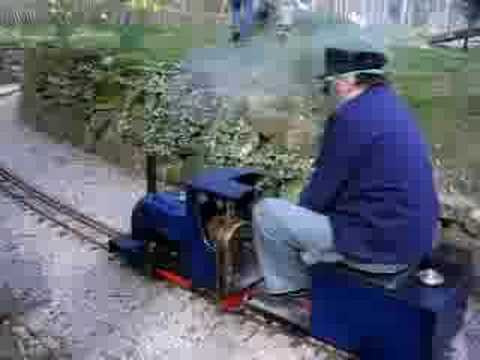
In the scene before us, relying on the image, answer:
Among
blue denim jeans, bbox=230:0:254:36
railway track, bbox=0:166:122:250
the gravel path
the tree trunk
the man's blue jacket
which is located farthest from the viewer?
blue denim jeans, bbox=230:0:254:36

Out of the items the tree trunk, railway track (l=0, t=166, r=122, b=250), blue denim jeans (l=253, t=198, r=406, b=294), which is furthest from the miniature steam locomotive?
the tree trunk

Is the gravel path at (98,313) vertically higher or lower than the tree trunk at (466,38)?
lower

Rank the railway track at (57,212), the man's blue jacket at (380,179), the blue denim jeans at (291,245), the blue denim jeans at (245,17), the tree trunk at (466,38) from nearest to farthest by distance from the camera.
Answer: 1. the man's blue jacket at (380,179)
2. the blue denim jeans at (291,245)
3. the railway track at (57,212)
4. the tree trunk at (466,38)
5. the blue denim jeans at (245,17)

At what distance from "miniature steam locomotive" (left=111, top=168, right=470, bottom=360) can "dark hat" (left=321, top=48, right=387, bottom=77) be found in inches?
38.6

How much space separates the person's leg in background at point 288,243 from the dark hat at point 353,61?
75 cm

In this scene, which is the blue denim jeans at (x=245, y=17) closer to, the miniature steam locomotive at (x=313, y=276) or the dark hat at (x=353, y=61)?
the miniature steam locomotive at (x=313, y=276)

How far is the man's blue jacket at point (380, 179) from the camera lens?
9.68 feet

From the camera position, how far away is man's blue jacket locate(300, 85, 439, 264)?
2.95m

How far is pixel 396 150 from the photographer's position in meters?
2.95

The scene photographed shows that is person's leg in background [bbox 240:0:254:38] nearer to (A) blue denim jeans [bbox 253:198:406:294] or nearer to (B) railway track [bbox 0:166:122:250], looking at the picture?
(B) railway track [bbox 0:166:122:250]

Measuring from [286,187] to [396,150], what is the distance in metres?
2.42

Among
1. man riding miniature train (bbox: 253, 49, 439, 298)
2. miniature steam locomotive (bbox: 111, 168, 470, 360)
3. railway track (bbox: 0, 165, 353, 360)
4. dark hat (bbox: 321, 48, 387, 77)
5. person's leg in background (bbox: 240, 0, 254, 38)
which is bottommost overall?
railway track (bbox: 0, 165, 353, 360)

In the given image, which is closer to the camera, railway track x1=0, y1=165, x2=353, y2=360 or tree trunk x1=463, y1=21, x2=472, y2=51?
railway track x1=0, y1=165, x2=353, y2=360

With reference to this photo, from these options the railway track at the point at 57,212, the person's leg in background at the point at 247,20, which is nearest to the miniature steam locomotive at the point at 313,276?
the railway track at the point at 57,212
